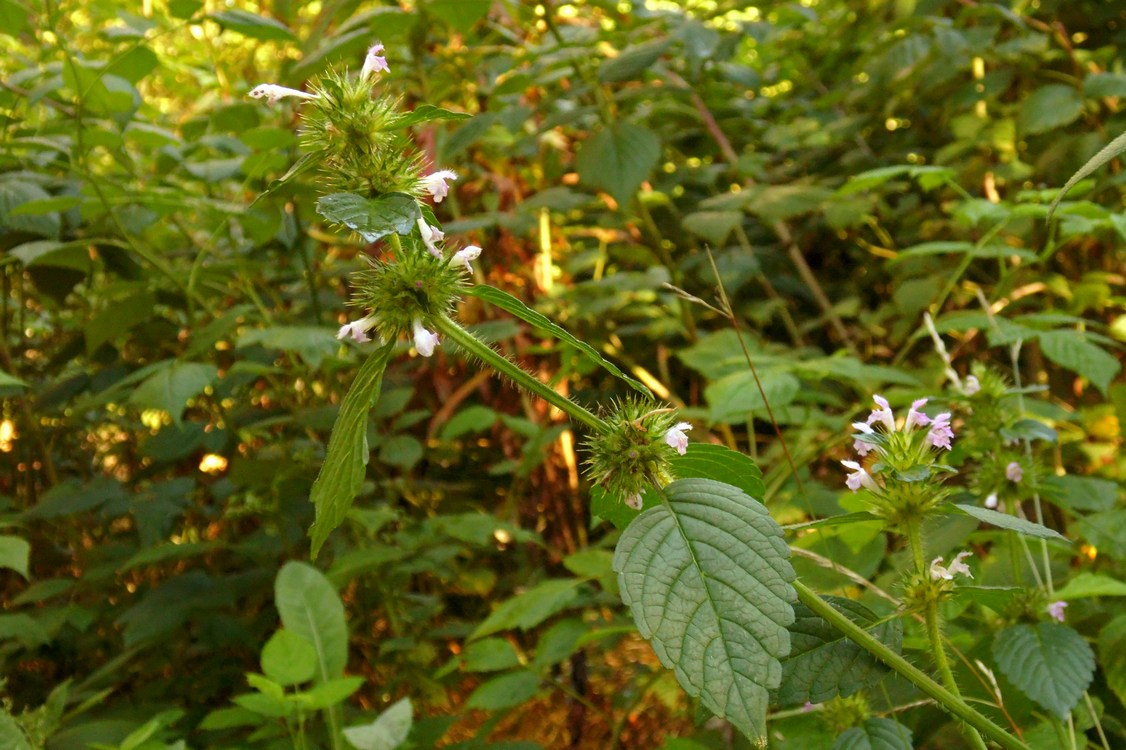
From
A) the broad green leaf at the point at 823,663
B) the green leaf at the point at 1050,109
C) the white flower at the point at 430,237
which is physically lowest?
the green leaf at the point at 1050,109

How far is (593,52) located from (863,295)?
2.95 ft

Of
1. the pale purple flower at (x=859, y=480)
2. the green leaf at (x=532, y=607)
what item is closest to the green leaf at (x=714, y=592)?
the pale purple flower at (x=859, y=480)

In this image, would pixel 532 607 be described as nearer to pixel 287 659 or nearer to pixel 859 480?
pixel 287 659

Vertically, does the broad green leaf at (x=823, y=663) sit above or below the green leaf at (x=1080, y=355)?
above

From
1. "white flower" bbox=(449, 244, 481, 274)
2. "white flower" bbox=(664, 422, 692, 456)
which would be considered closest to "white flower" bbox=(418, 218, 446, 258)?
"white flower" bbox=(449, 244, 481, 274)

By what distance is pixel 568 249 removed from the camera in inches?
86.0

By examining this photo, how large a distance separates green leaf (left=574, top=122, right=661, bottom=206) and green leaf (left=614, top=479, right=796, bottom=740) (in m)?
1.09

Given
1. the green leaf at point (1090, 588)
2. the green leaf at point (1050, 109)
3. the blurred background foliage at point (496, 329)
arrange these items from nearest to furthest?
1. the green leaf at point (1090, 588)
2. the blurred background foliage at point (496, 329)
3. the green leaf at point (1050, 109)

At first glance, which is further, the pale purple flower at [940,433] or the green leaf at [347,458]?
the pale purple flower at [940,433]

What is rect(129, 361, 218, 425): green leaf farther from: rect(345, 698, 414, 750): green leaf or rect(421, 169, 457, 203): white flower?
rect(421, 169, 457, 203): white flower

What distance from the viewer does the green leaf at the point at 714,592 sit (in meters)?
0.45

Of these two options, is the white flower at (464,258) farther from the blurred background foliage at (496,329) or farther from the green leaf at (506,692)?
the green leaf at (506,692)

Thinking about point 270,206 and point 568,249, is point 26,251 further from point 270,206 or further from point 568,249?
point 568,249

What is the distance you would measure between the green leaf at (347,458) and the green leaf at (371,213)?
8 centimetres
